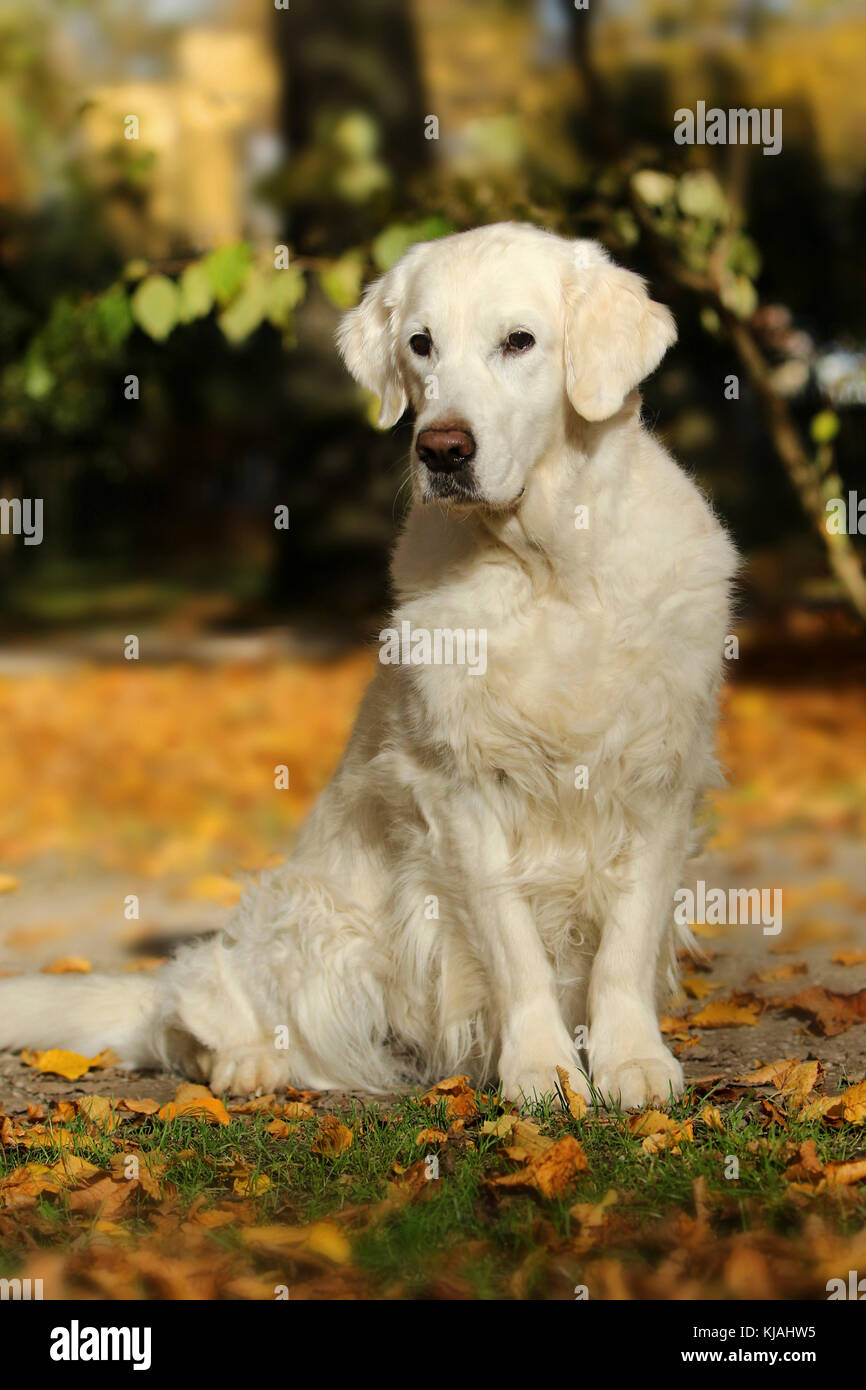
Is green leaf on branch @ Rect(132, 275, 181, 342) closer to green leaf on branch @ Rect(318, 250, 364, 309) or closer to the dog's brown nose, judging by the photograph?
green leaf on branch @ Rect(318, 250, 364, 309)

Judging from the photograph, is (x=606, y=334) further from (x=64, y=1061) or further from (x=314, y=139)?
(x=314, y=139)

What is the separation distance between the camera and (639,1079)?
10.5 feet

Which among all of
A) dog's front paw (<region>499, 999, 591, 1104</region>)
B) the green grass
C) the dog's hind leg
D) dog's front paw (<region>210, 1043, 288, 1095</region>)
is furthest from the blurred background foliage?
the green grass

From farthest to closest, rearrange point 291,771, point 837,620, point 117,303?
point 837,620
point 291,771
point 117,303

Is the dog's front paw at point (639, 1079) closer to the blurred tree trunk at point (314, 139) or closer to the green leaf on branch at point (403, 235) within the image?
the green leaf on branch at point (403, 235)

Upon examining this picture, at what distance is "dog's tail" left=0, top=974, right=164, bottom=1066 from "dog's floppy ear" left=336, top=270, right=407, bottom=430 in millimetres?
1667

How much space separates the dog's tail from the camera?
3900 millimetres

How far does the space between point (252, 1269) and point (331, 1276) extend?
0.51 feet

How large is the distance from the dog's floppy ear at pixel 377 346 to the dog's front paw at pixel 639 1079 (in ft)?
5.46

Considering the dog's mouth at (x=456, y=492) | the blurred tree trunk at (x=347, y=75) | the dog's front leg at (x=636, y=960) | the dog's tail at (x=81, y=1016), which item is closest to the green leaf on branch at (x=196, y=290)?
the dog's mouth at (x=456, y=492)

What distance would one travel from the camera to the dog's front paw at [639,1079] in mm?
3156

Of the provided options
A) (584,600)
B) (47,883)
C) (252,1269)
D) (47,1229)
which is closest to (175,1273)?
(252,1269)

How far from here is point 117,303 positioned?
5.34 meters
